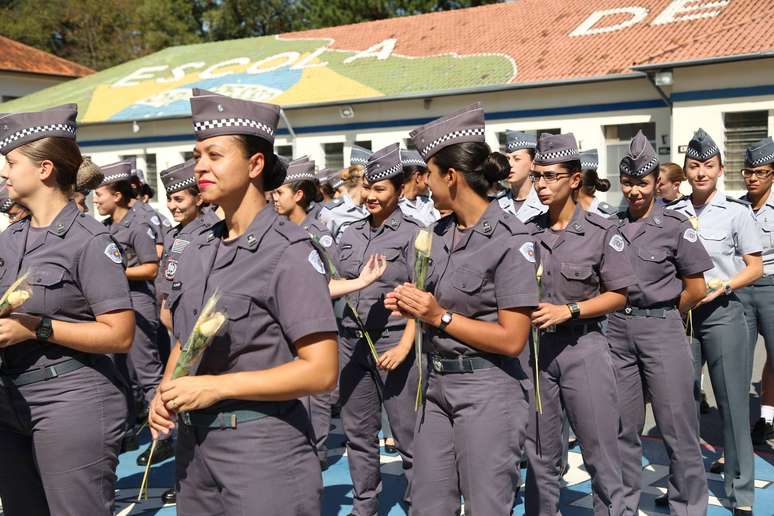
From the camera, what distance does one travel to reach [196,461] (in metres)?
2.93

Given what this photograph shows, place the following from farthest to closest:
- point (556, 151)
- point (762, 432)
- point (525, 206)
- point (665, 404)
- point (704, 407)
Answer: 1. point (704, 407)
2. point (525, 206)
3. point (762, 432)
4. point (665, 404)
5. point (556, 151)

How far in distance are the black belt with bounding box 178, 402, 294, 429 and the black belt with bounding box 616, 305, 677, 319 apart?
302 cm

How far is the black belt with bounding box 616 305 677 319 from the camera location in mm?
5254

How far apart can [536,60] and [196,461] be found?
68.0ft

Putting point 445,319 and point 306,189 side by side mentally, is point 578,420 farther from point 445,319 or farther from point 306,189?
point 306,189

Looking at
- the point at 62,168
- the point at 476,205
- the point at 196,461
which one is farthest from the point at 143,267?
the point at 196,461

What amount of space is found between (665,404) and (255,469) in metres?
3.16

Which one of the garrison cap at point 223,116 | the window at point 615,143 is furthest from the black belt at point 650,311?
the window at point 615,143

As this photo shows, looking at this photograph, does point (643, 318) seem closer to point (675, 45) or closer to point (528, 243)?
point (528, 243)

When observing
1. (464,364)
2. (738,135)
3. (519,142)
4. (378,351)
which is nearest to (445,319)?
(464,364)

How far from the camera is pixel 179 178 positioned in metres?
6.68

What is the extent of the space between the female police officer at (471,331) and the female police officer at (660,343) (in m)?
1.63

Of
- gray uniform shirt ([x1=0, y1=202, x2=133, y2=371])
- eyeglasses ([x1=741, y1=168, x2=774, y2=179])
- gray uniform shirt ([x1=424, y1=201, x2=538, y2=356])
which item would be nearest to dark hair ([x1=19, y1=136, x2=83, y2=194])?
gray uniform shirt ([x1=0, y1=202, x2=133, y2=371])

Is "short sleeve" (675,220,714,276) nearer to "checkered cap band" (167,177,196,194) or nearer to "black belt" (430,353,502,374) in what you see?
"black belt" (430,353,502,374)
